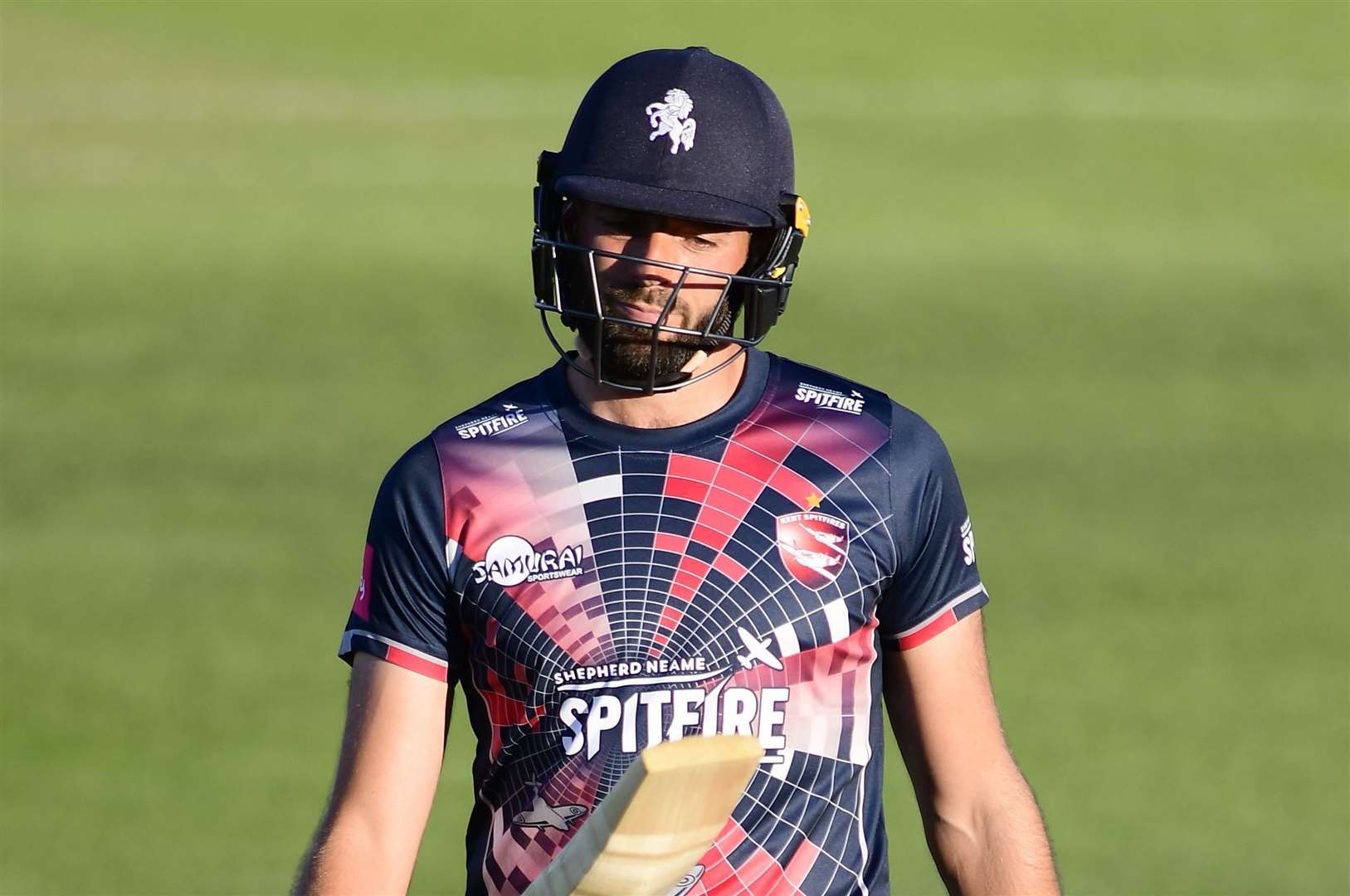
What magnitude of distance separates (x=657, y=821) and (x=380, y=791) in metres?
0.85

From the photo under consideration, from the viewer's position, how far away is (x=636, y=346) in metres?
4.11

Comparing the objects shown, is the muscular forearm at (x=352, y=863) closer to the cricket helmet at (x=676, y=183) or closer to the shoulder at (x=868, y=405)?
the cricket helmet at (x=676, y=183)

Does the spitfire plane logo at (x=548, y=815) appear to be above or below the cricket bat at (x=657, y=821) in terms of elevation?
below

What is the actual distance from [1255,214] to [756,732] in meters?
19.1

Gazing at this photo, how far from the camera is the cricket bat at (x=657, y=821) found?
10.7ft

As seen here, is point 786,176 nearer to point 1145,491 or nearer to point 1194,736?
point 1194,736

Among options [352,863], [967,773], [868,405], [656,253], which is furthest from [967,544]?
[352,863]

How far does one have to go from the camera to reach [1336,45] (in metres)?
30.4

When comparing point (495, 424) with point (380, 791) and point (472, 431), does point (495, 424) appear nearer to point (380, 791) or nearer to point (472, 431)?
point (472, 431)

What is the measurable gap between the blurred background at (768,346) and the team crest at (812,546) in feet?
15.2

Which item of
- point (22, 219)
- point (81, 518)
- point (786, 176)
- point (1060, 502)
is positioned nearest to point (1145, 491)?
point (1060, 502)

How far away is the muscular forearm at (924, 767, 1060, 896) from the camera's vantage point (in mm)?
4129

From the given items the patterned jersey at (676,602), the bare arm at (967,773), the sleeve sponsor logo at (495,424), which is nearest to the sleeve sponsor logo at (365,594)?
the patterned jersey at (676,602)

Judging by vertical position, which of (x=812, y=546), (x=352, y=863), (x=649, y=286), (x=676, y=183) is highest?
(x=676, y=183)
